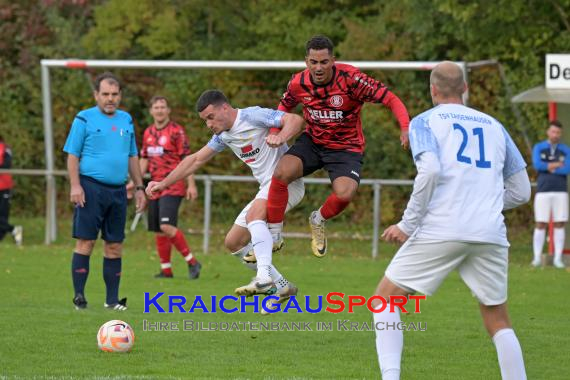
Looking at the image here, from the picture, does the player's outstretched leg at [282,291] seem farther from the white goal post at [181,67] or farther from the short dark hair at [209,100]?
the white goal post at [181,67]

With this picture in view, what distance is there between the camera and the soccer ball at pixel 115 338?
9.11m

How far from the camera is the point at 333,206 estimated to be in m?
9.80

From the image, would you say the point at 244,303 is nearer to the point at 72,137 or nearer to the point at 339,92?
the point at 72,137

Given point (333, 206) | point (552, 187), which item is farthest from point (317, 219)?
point (552, 187)

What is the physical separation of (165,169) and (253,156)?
554 cm

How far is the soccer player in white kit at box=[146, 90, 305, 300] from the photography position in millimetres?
9477

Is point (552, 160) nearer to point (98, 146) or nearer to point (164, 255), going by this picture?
point (164, 255)

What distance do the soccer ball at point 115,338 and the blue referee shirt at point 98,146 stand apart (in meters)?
2.43

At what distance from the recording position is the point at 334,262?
59.7 feet

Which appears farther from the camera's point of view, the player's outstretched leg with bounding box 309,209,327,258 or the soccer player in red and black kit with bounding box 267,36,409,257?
the player's outstretched leg with bounding box 309,209,327,258

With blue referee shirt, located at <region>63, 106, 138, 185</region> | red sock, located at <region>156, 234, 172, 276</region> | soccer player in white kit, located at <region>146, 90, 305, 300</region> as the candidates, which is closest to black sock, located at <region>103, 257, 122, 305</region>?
blue referee shirt, located at <region>63, 106, 138, 185</region>

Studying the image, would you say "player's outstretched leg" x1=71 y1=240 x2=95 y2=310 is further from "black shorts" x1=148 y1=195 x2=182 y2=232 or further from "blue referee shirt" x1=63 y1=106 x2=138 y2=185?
"black shorts" x1=148 y1=195 x2=182 y2=232

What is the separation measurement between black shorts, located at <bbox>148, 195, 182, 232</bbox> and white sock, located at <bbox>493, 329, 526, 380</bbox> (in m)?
8.49

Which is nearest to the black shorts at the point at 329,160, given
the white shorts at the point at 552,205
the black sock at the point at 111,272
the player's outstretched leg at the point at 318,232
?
the player's outstretched leg at the point at 318,232
